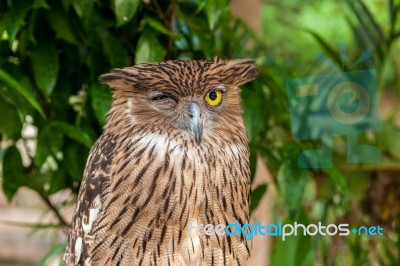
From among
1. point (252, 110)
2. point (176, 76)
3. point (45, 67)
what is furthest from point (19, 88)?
point (252, 110)

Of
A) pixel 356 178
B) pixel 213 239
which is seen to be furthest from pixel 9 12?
pixel 356 178

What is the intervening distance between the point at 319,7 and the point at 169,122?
232cm

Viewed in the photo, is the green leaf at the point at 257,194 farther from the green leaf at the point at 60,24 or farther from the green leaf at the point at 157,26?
the green leaf at the point at 60,24

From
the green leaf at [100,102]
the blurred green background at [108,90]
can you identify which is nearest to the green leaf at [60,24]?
the blurred green background at [108,90]

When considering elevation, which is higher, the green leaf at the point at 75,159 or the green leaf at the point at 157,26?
the green leaf at the point at 157,26

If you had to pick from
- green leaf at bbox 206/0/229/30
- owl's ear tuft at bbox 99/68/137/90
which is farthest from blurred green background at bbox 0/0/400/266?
owl's ear tuft at bbox 99/68/137/90

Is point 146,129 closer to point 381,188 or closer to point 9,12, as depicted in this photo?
point 9,12

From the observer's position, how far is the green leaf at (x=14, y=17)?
47.1 inches

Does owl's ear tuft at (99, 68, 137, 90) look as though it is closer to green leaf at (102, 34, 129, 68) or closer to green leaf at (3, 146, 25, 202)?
green leaf at (102, 34, 129, 68)

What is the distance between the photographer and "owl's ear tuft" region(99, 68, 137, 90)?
92 cm

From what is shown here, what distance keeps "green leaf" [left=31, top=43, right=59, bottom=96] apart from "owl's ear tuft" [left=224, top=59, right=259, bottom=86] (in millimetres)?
466

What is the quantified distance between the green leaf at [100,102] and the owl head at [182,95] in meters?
0.30

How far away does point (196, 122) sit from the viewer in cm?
91

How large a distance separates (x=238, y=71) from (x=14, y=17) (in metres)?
0.51
